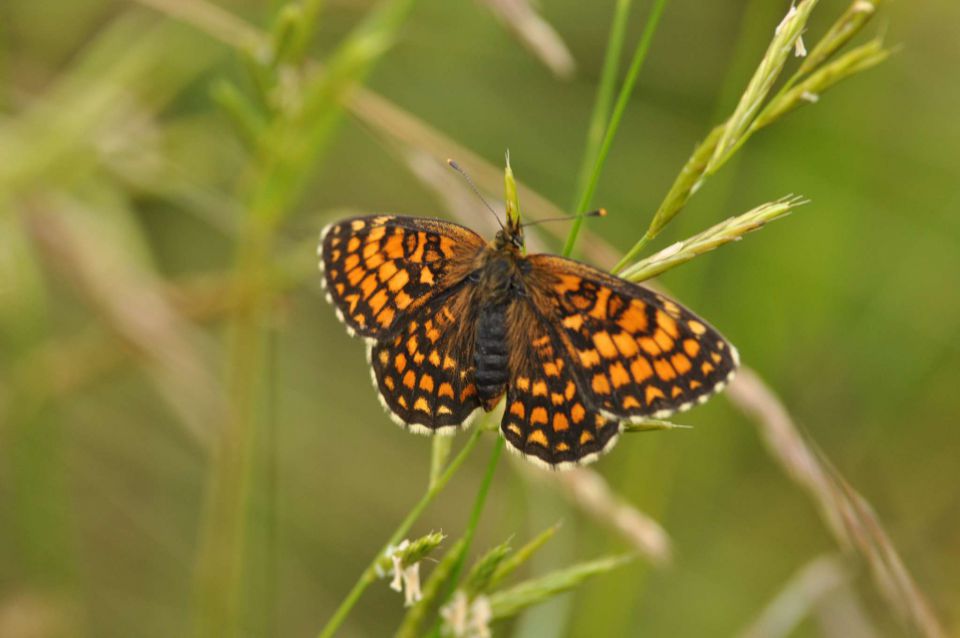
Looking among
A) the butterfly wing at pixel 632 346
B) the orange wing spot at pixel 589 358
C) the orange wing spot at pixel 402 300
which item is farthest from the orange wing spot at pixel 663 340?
the orange wing spot at pixel 402 300

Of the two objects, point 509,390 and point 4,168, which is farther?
point 4,168

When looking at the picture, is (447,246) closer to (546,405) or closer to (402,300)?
(402,300)

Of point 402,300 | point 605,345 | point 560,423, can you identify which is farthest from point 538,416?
point 402,300

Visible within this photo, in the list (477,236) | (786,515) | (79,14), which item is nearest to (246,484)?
(477,236)

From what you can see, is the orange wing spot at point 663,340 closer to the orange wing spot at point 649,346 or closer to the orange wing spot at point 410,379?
the orange wing spot at point 649,346

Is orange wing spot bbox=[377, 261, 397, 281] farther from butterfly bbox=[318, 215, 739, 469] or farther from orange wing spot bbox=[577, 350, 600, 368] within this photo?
orange wing spot bbox=[577, 350, 600, 368]

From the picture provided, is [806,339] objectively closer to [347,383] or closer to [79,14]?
[347,383]

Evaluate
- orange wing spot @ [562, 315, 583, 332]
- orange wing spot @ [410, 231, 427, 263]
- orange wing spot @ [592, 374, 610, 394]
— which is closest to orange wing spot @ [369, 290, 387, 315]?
orange wing spot @ [410, 231, 427, 263]
